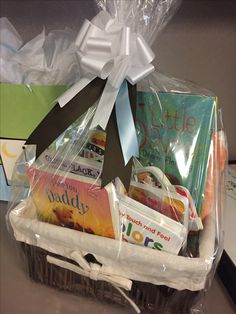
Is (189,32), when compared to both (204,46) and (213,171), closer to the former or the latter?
(204,46)

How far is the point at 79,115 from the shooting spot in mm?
497

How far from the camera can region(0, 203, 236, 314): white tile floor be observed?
1.72 ft

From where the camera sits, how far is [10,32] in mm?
681

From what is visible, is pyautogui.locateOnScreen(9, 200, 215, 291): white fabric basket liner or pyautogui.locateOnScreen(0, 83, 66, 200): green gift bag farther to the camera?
pyautogui.locateOnScreen(0, 83, 66, 200): green gift bag

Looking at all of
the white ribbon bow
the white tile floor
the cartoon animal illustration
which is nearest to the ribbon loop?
→ the white ribbon bow

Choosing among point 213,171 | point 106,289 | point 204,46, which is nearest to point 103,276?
point 106,289

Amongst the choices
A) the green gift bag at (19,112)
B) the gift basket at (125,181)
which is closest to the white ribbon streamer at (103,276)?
the gift basket at (125,181)

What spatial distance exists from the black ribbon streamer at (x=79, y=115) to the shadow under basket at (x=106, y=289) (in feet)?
0.44

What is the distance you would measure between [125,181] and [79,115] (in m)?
0.12

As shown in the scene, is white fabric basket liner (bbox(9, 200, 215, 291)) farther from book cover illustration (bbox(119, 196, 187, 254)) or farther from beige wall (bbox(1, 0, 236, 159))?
beige wall (bbox(1, 0, 236, 159))

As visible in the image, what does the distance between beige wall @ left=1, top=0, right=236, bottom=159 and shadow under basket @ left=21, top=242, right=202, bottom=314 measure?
0.49 m

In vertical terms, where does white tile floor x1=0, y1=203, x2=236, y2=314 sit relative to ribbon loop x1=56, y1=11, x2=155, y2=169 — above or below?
below

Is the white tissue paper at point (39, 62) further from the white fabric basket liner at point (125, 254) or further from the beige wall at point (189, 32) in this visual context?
the white fabric basket liner at point (125, 254)

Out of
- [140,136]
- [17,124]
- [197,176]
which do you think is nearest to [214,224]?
[197,176]
